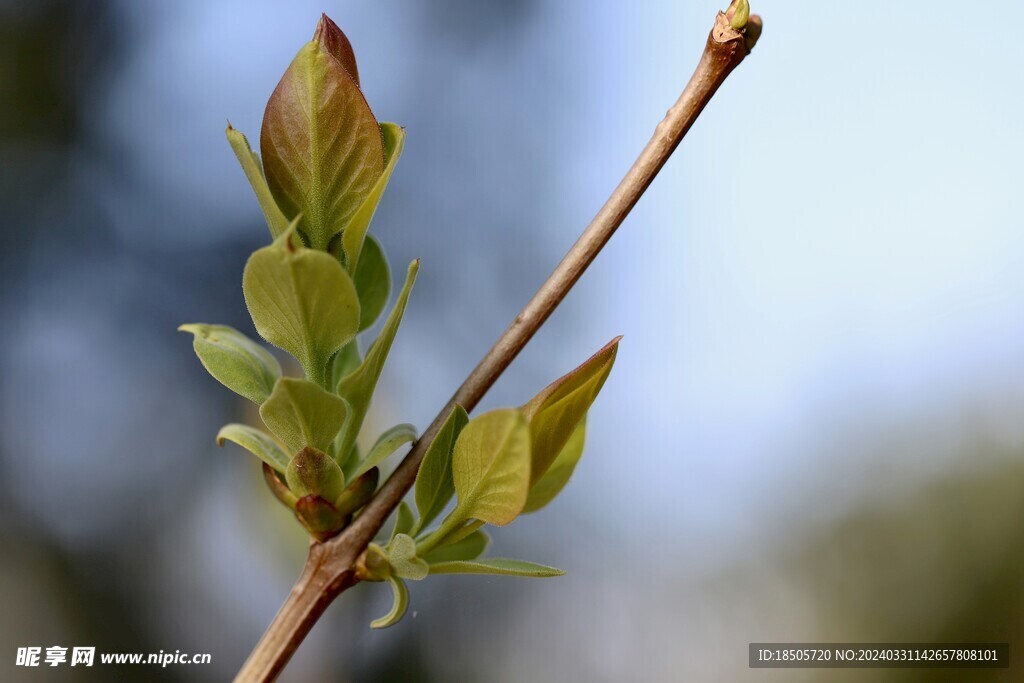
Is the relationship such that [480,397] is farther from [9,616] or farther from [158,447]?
[158,447]

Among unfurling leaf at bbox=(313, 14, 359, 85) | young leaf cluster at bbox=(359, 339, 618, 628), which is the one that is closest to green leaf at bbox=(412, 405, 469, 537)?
young leaf cluster at bbox=(359, 339, 618, 628)

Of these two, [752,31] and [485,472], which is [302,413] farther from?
[752,31]

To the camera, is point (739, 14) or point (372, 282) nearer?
point (739, 14)

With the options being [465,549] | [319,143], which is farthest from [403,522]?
[319,143]

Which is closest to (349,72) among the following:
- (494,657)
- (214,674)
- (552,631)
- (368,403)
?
(368,403)

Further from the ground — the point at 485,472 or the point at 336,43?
the point at 336,43

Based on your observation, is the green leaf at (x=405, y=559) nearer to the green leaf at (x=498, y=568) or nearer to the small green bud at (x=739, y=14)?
the green leaf at (x=498, y=568)

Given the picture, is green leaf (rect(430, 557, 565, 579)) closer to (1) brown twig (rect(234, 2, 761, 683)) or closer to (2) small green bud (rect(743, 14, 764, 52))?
(1) brown twig (rect(234, 2, 761, 683))
